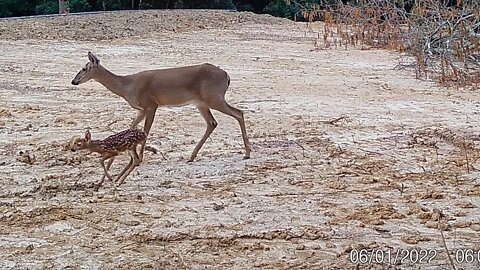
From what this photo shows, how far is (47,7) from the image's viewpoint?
32.3 m

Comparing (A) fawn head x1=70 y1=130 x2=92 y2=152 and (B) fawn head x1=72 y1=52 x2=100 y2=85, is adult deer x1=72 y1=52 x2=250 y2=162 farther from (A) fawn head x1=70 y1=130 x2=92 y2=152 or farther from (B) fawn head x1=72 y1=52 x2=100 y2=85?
(A) fawn head x1=70 y1=130 x2=92 y2=152

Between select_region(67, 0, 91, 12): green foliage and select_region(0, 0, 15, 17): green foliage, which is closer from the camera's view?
select_region(0, 0, 15, 17): green foliage

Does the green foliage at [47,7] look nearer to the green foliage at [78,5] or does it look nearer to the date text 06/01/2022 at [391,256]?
the green foliage at [78,5]

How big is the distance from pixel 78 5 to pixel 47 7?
4.58 ft

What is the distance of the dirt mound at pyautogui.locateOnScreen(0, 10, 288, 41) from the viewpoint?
21.8m

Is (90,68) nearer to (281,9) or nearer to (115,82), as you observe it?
(115,82)

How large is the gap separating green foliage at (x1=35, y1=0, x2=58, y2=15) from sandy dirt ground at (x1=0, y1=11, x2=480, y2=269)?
59.8ft

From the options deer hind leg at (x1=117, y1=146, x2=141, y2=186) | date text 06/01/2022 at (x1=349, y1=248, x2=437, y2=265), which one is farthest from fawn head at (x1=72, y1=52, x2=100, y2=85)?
date text 06/01/2022 at (x1=349, y1=248, x2=437, y2=265)

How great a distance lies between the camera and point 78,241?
584cm

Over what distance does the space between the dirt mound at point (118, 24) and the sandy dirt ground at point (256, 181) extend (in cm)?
741

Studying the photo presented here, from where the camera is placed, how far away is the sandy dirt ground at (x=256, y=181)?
5.69 m

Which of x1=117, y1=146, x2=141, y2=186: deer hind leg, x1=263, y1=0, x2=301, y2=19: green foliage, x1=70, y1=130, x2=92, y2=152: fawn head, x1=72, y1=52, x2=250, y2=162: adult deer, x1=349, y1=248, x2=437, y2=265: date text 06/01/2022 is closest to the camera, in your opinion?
x1=349, y1=248, x2=437, y2=265: date text 06/01/2022

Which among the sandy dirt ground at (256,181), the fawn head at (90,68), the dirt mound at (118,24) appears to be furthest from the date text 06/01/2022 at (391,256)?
the dirt mound at (118,24)

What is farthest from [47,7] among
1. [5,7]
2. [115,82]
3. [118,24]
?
[115,82]
